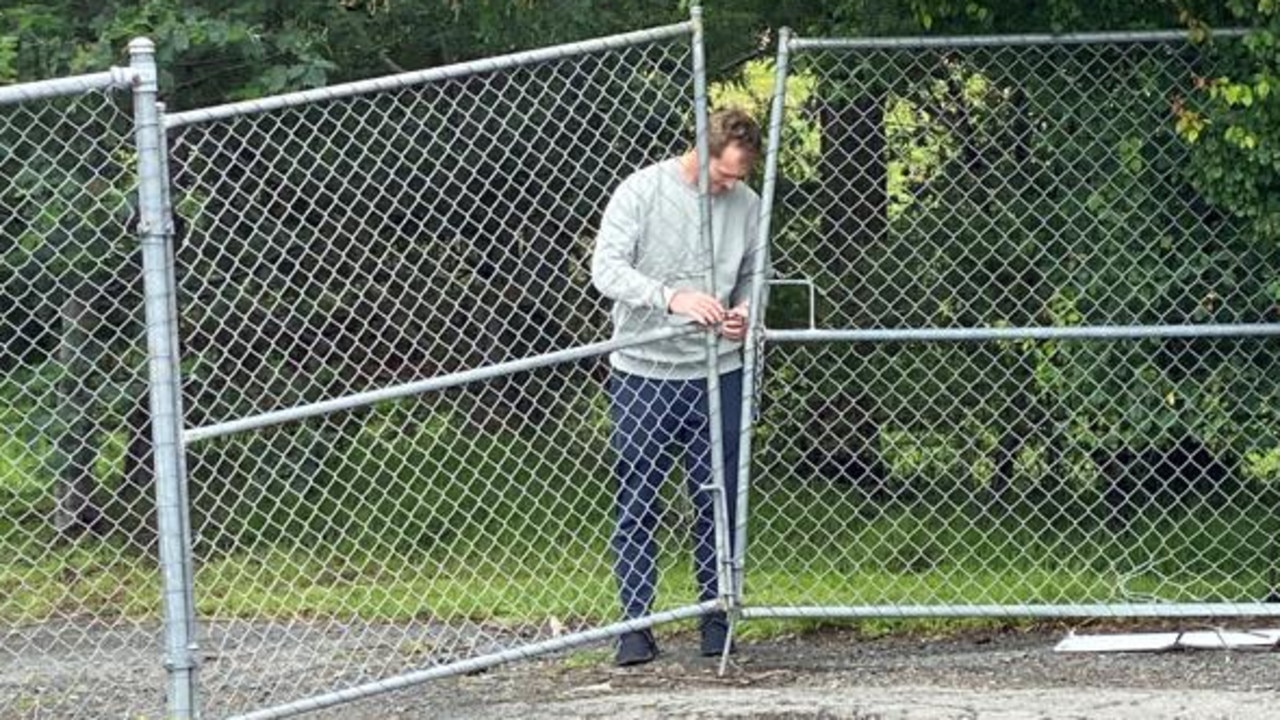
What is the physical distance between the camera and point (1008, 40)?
6418 millimetres

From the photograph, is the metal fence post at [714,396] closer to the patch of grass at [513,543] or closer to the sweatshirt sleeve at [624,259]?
the sweatshirt sleeve at [624,259]

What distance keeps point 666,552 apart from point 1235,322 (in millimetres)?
2604

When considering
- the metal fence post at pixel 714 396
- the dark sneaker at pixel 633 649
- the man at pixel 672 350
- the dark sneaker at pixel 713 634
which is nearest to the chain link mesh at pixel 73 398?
the dark sneaker at pixel 633 649

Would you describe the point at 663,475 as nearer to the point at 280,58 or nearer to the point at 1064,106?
the point at 1064,106

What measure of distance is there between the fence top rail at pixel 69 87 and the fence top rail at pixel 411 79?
16 centimetres

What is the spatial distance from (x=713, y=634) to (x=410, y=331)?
7.52ft

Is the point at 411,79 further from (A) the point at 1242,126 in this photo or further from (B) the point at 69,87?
(A) the point at 1242,126

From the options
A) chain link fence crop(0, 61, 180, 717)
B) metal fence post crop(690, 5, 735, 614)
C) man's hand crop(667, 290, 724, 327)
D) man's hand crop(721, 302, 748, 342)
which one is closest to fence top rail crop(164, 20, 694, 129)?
metal fence post crop(690, 5, 735, 614)

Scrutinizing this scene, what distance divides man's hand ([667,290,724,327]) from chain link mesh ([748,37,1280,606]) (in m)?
1.20

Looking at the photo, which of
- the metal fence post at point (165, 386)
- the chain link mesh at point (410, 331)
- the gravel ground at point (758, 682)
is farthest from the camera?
the chain link mesh at point (410, 331)

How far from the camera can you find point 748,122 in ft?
21.1

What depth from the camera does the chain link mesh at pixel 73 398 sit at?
24.8ft

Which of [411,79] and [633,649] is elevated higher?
[411,79]

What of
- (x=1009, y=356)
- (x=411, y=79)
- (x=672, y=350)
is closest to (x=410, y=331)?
(x=672, y=350)
